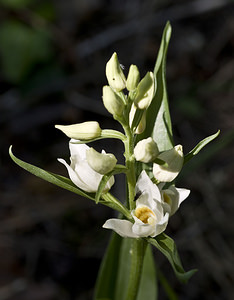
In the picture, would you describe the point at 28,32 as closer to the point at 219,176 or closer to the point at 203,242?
the point at 219,176

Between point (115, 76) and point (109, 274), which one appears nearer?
point (115, 76)

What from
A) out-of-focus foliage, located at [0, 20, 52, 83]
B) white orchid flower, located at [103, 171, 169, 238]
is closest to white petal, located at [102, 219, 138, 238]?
white orchid flower, located at [103, 171, 169, 238]

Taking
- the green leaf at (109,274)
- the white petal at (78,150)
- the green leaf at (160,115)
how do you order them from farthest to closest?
the green leaf at (109,274) → the green leaf at (160,115) → the white petal at (78,150)

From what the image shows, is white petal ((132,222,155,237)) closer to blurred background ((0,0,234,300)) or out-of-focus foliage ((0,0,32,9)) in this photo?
blurred background ((0,0,234,300))

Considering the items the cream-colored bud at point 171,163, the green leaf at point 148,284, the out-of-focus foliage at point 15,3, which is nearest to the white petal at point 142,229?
the cream-colored bud at point 171,163

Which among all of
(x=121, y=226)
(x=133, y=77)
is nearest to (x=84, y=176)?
(x=121, y=226)

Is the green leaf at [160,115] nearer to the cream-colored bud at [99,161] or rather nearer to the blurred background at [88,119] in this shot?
the cream-colored bud at [99,161]

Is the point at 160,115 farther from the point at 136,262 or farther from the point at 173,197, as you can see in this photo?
the point at 136,262
